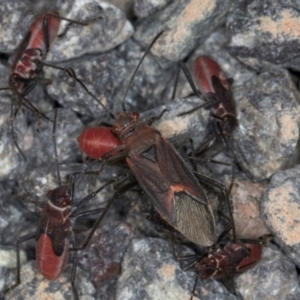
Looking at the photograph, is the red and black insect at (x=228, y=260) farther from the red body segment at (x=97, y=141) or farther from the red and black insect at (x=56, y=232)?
the red body segment at (x=97, y=141)

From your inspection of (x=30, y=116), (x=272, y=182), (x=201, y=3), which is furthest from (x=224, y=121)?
(x=30, y=116)

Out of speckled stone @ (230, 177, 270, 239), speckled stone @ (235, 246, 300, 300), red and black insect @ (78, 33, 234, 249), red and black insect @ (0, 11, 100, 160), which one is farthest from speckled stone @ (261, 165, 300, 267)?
red and black insect @ (0, 11, 100, 160)

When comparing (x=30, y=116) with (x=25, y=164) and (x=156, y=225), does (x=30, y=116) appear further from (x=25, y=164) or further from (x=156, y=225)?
(x=156, y=225)

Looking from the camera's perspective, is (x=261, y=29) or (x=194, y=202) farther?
(x=261, y=29)

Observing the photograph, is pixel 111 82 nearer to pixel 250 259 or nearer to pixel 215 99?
pixel 215 99

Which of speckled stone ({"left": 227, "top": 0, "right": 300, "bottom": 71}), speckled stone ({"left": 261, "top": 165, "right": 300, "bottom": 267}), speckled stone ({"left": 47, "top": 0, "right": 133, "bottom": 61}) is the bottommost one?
speckled stone ({"left": 261, "top": 165, "right": 300, "bottom": 267})

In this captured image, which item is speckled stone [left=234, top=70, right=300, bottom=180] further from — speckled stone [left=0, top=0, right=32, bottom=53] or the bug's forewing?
speckled stone [left=0, top=0, right=32, bottom=53]
